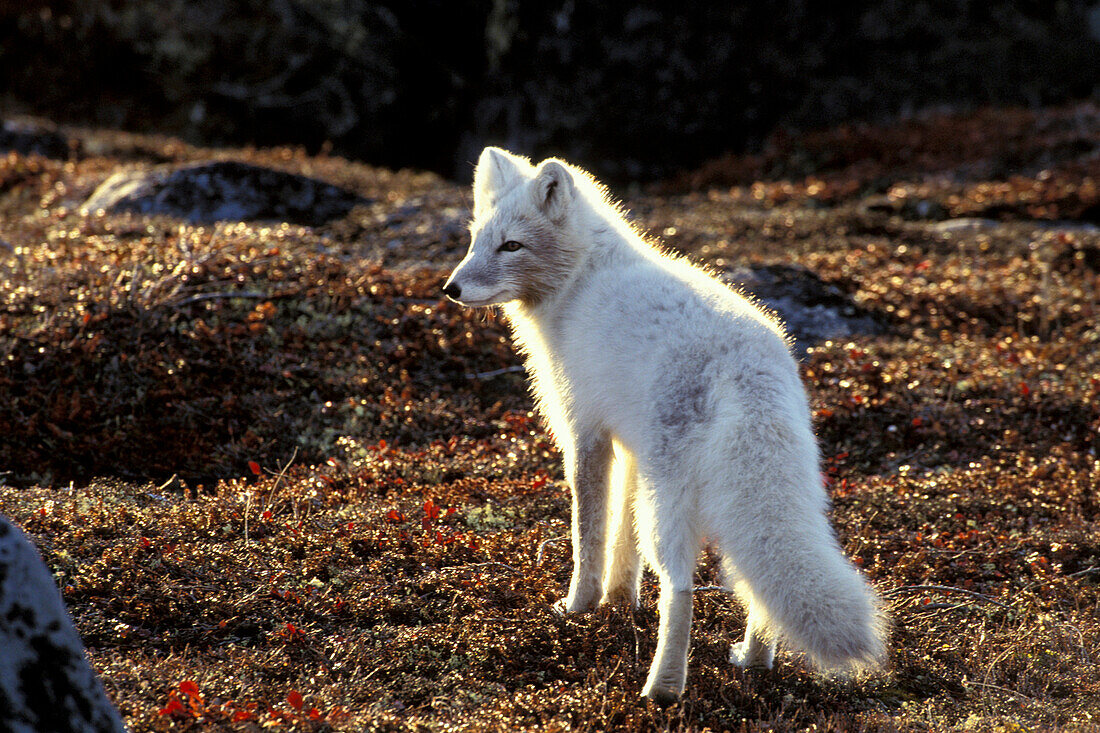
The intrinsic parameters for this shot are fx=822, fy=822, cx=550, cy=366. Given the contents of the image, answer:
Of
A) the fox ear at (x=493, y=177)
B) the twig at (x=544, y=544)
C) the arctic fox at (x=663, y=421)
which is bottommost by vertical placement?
the twig at (x=544, y=544)

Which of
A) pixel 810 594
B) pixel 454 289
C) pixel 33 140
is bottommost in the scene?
pixel 33 140

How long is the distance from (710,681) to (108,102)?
74.3 feet

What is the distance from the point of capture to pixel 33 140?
17.8 m

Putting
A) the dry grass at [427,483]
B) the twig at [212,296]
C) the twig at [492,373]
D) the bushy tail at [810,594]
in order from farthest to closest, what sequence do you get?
the twig at [492,373]
the twig at [212,296]
the dry grass at [427,483]
the bushy tail at [810,594]

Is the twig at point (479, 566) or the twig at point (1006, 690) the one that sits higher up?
the twig at point (1006, 690)

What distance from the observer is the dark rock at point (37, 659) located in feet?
9.75

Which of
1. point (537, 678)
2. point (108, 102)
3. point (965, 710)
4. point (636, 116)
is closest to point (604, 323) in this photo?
point (537, 678)

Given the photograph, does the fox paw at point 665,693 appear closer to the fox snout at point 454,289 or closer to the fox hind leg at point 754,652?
the fox hind leg at point 754,652

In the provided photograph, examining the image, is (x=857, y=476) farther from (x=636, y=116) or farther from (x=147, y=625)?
(x=636, y=116)

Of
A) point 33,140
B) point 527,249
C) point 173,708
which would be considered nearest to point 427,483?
point 527,249

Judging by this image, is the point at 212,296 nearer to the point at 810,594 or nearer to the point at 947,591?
the point at 810,594

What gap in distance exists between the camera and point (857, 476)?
809cm

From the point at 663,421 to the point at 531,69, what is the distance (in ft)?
67.5

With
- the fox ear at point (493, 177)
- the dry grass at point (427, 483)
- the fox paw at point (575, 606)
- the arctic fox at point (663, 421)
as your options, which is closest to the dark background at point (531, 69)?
the dry grass at point (427, 483)
